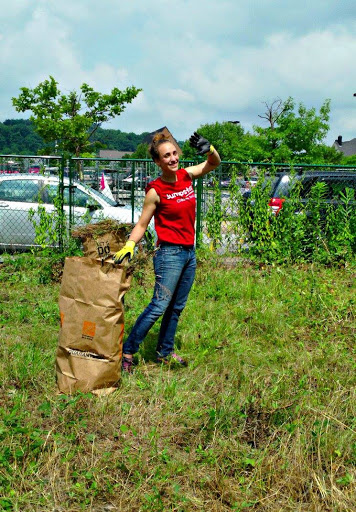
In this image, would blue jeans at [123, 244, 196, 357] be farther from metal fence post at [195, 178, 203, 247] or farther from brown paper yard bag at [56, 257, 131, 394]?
metal fence post at [195, 178, 203, 247]

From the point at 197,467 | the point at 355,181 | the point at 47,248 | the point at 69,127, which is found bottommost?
the point at 197,467

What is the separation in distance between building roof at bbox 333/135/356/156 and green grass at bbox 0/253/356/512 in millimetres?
74879

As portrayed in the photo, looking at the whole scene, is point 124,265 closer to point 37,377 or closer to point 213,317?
point 37,377

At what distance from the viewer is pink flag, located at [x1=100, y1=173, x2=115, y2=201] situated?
795cm

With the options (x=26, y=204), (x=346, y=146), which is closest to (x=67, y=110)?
(x=26, y=204)

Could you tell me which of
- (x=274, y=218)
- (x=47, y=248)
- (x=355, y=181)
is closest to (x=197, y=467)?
(x=47, y=248)

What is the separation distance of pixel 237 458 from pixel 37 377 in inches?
58.3

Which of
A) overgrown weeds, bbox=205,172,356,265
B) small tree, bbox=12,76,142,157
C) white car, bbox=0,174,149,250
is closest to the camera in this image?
white car, bbox=0,174,149,250

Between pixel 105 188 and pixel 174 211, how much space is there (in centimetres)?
459

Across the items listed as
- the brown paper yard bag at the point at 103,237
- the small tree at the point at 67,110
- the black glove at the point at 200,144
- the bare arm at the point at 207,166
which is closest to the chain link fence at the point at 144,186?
the brown paper yard bag at the point at 103,237

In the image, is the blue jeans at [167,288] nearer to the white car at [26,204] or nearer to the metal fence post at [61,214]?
the metal fence post at [61,214]

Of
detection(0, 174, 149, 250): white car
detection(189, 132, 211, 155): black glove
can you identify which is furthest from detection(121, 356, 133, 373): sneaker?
detection(0, 174, 149, 250): white car

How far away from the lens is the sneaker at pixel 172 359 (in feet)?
12.6

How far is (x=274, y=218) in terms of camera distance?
25.3 feet
